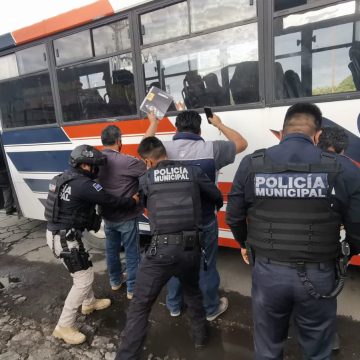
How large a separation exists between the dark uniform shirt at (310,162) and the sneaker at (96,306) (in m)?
2.07

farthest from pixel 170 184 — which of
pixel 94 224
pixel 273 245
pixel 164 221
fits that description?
pixel 94 224

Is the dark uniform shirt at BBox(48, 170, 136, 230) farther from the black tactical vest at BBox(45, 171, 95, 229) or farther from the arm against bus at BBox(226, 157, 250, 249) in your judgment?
the arm against bus at BBox(226, 157, 250, 249)

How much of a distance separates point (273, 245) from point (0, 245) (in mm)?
5118

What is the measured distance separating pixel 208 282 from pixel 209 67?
2.01m

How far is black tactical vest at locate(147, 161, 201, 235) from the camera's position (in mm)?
2334

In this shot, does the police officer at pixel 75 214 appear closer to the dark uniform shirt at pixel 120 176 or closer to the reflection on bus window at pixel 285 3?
the dark uniform shirt at pixel 120 176

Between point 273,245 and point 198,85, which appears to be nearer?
point 273,245

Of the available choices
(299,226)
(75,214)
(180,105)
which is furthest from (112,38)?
(299,226)

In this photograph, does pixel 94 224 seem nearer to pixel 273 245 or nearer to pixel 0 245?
pixel 273 245

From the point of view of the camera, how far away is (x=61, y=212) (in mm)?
2824

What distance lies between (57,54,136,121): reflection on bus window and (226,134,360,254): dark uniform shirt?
215cm

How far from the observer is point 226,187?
3453mm

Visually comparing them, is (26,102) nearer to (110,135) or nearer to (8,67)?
(8,67)

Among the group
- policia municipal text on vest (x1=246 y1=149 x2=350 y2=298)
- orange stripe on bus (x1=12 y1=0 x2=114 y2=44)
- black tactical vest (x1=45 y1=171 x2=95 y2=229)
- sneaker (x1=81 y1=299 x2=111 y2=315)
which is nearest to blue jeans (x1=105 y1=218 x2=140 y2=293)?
sneaker (x1=81 y1=299 x2=111 y2=315)
